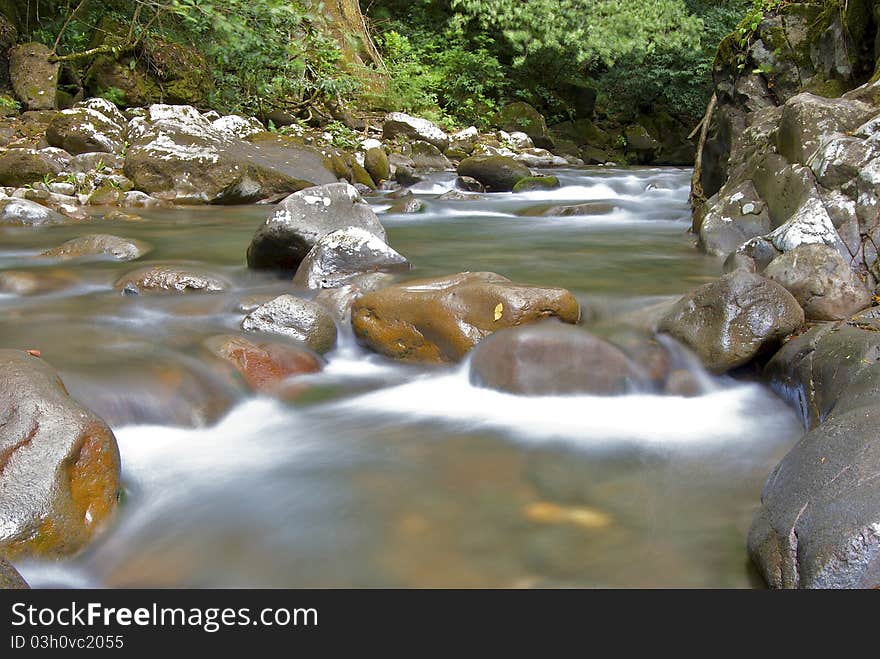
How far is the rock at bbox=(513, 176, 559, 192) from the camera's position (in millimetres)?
12859

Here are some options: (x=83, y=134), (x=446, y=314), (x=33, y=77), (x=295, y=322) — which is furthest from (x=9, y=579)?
(x=33, y=77)

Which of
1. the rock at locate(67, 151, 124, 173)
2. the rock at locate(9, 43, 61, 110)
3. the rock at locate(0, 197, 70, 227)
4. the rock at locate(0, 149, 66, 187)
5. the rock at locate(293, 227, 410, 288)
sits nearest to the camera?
the rock at locate(293, 227, 410, 288)

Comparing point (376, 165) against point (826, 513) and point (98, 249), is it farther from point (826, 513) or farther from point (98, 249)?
point (826, 513)

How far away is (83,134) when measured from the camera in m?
10.9

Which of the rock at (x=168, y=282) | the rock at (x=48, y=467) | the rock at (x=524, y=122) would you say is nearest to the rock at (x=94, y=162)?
the rock at (x=168, y=282)

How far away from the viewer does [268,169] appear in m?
10.4

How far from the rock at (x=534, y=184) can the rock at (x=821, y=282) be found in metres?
8.45

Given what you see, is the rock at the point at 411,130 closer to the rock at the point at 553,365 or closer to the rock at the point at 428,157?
the rock at the point at 428,157

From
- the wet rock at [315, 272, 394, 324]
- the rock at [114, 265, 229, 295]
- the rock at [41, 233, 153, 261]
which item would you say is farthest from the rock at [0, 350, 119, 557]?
the rock at [41, 233, 153, 261]

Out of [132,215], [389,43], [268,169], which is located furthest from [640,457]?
[389,43]

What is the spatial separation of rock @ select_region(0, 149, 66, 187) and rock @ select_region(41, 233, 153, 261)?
3.49 metres

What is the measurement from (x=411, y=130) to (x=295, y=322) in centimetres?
1219

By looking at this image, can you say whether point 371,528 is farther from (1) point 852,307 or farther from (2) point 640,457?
(1) point 852,307

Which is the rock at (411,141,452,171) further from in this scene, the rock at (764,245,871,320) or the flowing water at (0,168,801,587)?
the rock at (764,245,871,320)
